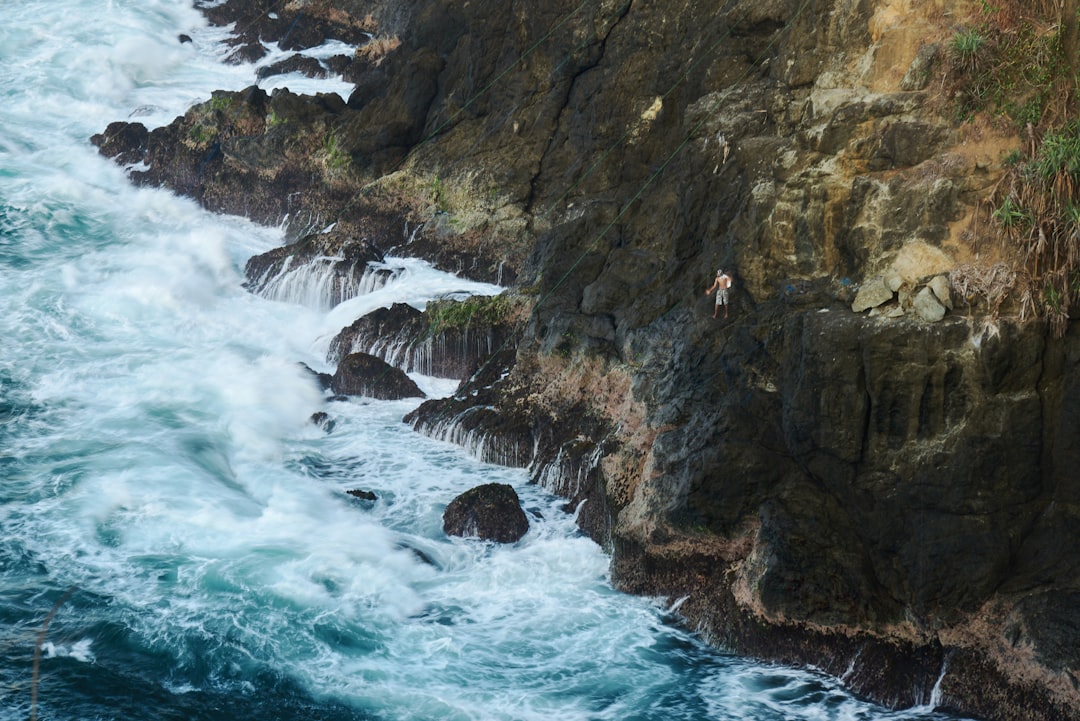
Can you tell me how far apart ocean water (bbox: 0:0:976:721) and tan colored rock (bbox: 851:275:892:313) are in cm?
398

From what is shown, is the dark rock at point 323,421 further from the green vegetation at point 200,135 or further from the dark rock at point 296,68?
the dark rock at point 296,68

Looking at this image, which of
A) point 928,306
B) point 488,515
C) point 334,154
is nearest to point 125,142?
point 334,154

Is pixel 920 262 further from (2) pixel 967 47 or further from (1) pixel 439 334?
(1) pixel 439 334

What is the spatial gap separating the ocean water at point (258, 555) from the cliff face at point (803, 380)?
811 millimetres

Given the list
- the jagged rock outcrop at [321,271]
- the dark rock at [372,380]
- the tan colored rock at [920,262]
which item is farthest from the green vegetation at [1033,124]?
the jagged rock outcrop at [321,271]

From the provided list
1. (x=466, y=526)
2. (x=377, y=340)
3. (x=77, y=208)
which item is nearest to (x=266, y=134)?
(x=77, y=208)

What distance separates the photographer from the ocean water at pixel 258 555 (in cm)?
1177

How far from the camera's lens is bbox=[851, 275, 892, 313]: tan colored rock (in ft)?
40.3

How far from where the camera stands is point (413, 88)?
89.8 feet

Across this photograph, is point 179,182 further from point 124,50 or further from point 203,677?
point 203,677

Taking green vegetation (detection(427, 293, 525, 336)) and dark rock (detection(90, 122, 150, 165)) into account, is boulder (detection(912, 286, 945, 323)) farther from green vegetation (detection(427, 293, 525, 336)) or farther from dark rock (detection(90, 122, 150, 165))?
dark rock (detection(90, 122, 150, 165))

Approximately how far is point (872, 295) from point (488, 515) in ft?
19.3

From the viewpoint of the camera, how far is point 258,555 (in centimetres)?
1450

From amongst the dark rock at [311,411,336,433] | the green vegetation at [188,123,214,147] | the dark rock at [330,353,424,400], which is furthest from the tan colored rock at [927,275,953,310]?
the green vegetation at [188,123,214,147]
